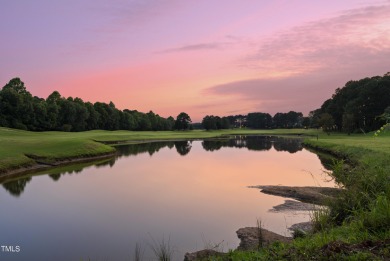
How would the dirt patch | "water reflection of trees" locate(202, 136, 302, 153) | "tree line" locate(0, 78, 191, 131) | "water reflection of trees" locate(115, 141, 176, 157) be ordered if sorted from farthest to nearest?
"tree line" locate(0, 78, 191, 131) → "water reflection of trees" locate(202, 136, 302, 153) → "water reflection of trees" locate(115, 141, 176, 157) → the dirt patch

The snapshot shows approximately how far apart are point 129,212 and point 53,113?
99.2 metres

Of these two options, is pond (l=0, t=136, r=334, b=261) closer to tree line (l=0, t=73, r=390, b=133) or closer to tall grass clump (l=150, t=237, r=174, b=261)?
tall grass clump (l=150, t=237, r=174, b=261)

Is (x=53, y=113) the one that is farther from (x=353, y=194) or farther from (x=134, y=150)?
(x=353, y=194)

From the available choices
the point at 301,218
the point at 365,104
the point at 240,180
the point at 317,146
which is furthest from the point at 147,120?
the point at 301,218

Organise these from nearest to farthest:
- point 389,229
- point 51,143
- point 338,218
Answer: point 389,229
point 338,218
point 51,143

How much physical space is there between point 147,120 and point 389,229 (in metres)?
170

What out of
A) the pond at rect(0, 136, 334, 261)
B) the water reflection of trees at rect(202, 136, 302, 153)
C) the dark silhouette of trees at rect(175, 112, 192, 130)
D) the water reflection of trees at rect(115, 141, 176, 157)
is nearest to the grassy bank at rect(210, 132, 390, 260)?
the pond at rect(0, 136, 334, 261)

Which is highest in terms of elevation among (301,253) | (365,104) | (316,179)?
(365,104)

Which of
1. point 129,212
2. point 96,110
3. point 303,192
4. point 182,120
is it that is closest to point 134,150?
point 303,192

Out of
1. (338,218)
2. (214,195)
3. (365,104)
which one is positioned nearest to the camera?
(338,218)

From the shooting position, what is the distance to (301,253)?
25.3ft

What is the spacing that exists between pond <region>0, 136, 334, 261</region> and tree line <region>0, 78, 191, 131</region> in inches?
2979

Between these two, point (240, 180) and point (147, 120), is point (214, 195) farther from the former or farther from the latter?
point (147, 120)

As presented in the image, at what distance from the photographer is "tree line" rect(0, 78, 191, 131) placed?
325 feet
